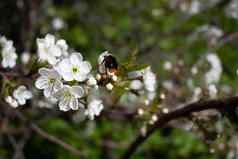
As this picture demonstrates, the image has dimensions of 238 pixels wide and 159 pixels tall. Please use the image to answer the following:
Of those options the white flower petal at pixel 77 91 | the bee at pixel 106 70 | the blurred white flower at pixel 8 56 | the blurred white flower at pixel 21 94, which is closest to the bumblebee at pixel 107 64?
the bee at pixel 106 70

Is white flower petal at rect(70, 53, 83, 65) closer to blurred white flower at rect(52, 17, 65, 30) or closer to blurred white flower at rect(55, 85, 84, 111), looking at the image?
blurred white flower at rect(55, 85, 84, 111)

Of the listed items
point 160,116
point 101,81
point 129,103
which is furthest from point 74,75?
point 129,103

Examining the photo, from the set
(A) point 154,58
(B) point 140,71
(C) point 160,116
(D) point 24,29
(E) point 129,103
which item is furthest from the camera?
(A) point 154,58

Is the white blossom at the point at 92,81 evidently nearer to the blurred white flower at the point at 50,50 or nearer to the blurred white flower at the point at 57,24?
the blurred white flower at the point at 50,50

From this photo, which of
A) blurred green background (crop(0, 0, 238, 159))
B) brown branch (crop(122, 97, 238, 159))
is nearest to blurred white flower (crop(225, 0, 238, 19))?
blurred green background (crop(0, 0, 238, 159))

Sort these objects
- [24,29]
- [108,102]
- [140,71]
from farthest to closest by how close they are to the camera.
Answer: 1. [24,29]
2. [108,102]
3. [140,71]

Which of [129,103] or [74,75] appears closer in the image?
[74,75]

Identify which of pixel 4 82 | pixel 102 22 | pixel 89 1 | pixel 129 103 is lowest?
pixel 4 82

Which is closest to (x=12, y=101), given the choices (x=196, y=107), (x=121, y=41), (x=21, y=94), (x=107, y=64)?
(x=21, y=94)

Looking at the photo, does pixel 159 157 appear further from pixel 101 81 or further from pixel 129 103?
pixel 101 81
